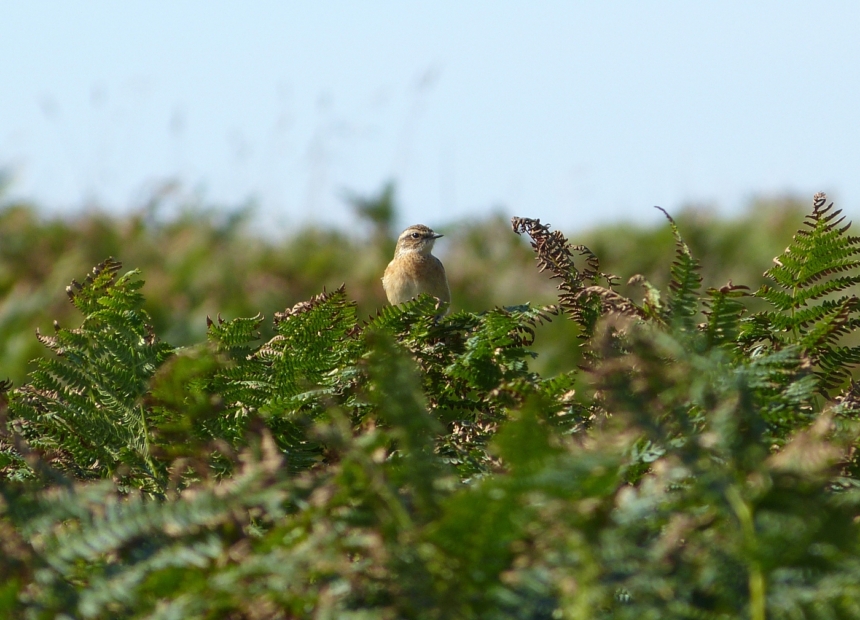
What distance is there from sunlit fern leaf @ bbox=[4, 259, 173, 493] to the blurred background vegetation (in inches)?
245

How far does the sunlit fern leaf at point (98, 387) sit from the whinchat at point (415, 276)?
495 centimetres

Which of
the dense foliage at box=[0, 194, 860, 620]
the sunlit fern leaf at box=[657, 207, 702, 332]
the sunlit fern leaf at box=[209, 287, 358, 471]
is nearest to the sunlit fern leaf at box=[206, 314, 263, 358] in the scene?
the sunlit fern leaf at box=[209, 287, 358, 471]

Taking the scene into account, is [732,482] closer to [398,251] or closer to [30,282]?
[398,251]

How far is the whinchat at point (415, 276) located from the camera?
22.6ft

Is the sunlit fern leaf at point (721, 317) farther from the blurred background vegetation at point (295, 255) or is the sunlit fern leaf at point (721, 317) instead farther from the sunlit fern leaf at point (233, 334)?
the blurred background vegetation at point (295, 255)

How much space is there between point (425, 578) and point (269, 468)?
0.61ft

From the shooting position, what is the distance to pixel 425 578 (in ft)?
3.18

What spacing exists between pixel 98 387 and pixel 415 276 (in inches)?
210

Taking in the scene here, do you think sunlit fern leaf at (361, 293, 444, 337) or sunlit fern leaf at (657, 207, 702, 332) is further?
sunlit fern leaf at (361, 293, 444, 337)

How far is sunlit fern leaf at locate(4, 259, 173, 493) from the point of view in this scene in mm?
1636

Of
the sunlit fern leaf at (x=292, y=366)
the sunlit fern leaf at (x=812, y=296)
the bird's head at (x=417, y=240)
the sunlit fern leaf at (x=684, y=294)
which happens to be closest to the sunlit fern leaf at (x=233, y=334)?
the sunlit fern leaf at (x=292, y=366)

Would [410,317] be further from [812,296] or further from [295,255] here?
[295,255]

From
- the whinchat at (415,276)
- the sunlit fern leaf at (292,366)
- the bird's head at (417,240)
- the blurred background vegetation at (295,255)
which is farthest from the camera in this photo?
the blurred background vegetation at (295,255)

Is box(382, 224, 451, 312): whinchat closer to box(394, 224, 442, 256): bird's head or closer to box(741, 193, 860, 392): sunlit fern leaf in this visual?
box(394, 224, 442, 256): bird's head
